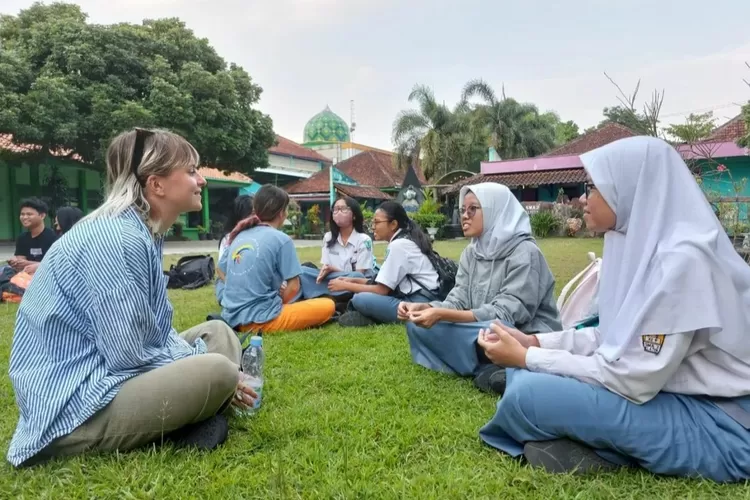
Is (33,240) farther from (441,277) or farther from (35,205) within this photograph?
(441,277)

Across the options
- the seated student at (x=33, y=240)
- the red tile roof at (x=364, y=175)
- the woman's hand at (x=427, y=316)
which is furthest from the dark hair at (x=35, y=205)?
the red tile roof at (x=364, y=175)

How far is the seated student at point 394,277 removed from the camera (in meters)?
4.57

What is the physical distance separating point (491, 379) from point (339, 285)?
7.46 ft

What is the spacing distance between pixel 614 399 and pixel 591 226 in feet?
2.17

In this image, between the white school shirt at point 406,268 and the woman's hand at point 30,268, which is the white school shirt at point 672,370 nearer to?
the white school shirt at point 406,268

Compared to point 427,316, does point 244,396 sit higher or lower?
lower

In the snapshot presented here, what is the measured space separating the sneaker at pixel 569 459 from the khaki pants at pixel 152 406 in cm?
124

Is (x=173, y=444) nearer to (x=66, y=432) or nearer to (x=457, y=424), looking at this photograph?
(x=66, y=432)

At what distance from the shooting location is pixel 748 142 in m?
13.9

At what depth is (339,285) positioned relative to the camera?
4980mm

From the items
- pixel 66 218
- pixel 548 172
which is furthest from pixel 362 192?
pixel 66 218

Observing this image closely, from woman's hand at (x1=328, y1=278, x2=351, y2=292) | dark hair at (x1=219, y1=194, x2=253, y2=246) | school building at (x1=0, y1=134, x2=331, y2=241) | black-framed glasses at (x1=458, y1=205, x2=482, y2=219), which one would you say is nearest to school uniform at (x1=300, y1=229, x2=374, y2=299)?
woman's hand at (x1=328, y1=278, x2=351, y2=292)

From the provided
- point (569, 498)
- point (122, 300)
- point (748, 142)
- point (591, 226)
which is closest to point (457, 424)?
point (569, 498)

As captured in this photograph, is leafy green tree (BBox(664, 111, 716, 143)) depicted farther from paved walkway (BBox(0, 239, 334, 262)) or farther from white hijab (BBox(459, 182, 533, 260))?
paved walkway (BBox(0, 239, 334, 262))
